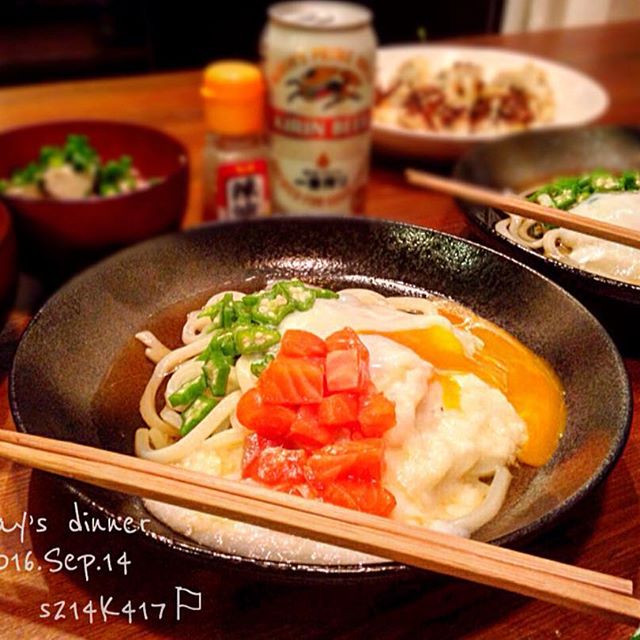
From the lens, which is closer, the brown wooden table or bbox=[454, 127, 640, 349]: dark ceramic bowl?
the brown wooden table

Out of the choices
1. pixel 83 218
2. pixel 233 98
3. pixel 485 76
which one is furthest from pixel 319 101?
pixel 485 76

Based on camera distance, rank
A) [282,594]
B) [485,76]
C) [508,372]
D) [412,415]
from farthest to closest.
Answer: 1. [485,76]
2. [508,372]
3. [412,415]
4. [282,594]

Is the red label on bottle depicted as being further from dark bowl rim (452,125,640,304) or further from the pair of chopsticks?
the pair of chopsticks

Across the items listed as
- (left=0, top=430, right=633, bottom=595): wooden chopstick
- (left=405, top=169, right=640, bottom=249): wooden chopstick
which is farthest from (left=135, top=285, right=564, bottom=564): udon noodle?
(left=405, top=169, right=640, bottom=249): wooden chopstick

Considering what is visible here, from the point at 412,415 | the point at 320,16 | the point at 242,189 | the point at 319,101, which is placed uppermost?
the point at 320,16

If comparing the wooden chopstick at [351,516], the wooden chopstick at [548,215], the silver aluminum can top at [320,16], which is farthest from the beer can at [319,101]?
the wooden chopstick at [351,516]

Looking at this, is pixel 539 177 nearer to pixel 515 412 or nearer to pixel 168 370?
pixel 515 412

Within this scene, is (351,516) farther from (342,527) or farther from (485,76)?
(485,76)
